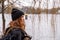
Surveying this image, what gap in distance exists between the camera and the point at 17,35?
2076 millimetres

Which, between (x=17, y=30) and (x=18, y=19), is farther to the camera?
A: (x=18, y=19)

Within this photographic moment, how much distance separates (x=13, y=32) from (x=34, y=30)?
540cm

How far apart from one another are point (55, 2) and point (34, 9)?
2.62 feet

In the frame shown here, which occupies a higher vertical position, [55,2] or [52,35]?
[55,2]

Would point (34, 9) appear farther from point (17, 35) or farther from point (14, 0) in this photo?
point (17, 35)

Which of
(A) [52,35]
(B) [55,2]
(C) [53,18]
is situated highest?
(B) [55,2]

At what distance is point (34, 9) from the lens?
5777 mm

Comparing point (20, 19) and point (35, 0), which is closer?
point (20, 19)

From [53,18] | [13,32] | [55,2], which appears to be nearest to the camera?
[13,32]

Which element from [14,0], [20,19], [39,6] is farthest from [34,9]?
[20,19]

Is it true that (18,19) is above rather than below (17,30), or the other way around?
above

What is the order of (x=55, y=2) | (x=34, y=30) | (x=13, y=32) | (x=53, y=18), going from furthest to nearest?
(x=34, y=30), (x=53, y=18), (x=55, y=2), (x=13, y=32)

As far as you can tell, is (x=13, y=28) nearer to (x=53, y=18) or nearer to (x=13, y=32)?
(x=13, y=32)

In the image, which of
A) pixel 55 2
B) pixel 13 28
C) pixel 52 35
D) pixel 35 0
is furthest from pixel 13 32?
pixel 52 35
